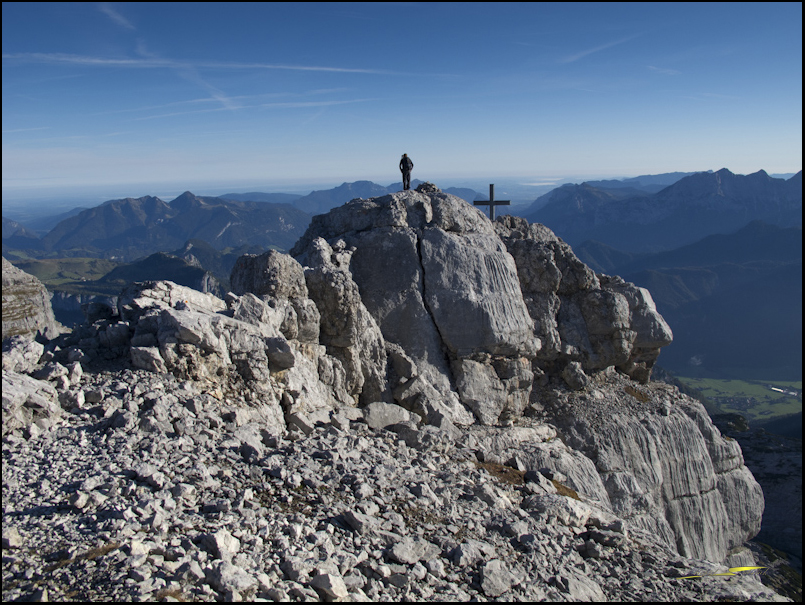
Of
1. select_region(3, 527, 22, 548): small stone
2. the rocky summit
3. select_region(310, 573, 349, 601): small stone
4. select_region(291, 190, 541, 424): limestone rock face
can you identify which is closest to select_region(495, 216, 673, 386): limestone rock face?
the rocky summit

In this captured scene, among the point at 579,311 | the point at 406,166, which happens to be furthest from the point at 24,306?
the point at 579,311

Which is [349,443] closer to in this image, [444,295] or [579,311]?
[444,295]

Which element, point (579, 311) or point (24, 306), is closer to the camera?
point (579, 311)

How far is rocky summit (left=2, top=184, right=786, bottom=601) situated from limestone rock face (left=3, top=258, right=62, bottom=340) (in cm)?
6803

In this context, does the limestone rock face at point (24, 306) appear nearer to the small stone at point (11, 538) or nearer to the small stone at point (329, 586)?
the small stone at point (11, 538)

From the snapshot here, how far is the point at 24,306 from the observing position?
8700 cm

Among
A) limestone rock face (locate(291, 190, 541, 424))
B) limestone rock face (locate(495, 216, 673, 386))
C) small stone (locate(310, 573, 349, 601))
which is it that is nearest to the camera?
small stone (locate(310, 573, 349, 601))

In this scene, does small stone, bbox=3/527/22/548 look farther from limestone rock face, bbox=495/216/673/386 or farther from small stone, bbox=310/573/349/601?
limestone rock face, bbox=495/216/673/386

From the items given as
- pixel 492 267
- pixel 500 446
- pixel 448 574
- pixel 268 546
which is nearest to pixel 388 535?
pixel 448 574

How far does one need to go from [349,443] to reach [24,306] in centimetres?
9220

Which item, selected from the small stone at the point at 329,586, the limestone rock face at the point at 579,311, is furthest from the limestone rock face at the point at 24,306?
the small stone at the point at 329,586

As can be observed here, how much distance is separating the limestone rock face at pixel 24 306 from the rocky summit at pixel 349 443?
68.0 m

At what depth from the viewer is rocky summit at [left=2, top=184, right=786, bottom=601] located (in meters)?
10.8

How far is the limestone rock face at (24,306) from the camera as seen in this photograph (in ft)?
262
